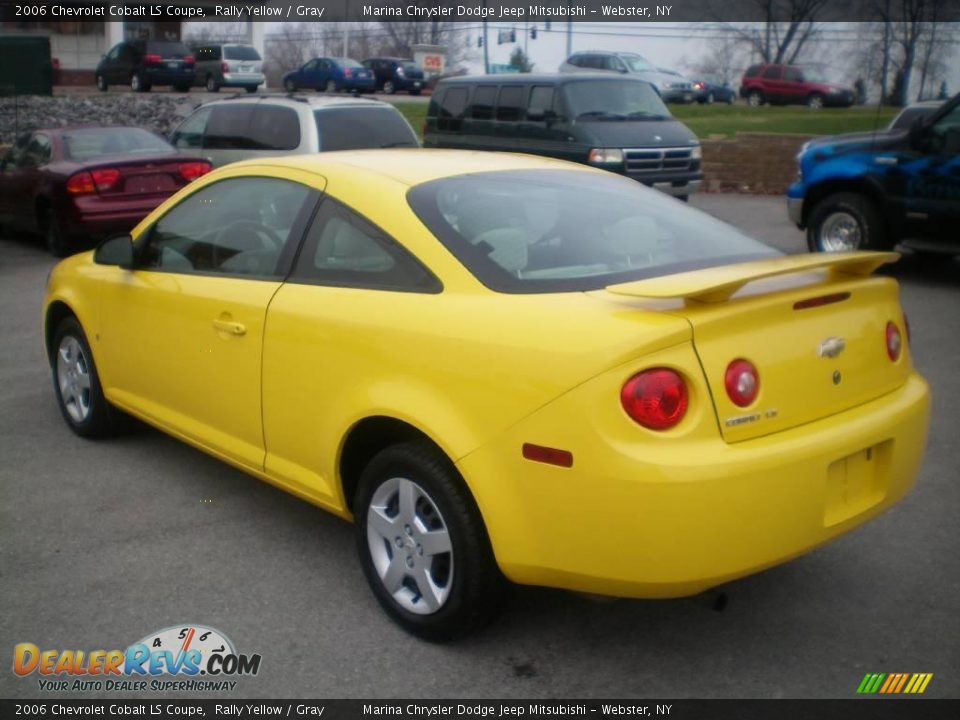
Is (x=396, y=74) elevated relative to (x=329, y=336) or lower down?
elevated

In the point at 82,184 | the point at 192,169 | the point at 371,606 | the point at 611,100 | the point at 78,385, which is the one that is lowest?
the point at 371,606

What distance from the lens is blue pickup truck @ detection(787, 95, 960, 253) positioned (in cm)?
1018

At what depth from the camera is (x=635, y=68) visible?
3578 centimetres

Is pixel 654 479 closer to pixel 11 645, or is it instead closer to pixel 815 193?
pixel 11 645

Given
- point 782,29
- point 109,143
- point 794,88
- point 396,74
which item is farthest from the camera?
point 782,29

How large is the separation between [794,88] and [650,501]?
138ft

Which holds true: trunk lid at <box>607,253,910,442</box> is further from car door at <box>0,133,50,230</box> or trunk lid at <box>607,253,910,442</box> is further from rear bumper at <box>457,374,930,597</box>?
car door at <box>0,133,50,230</box>

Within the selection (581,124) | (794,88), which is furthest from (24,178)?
(794,88)

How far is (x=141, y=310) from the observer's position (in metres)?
5.03

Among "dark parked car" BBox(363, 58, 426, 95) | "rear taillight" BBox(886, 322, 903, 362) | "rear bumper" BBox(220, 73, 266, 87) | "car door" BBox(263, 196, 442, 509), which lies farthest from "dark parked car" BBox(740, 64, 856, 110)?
"car door" BBox(263, 196, 442, 509)

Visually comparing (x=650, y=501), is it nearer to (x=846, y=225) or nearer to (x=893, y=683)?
(x=893, y=683)

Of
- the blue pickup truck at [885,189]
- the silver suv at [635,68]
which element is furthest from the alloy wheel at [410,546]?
the silver suv at [635,68]

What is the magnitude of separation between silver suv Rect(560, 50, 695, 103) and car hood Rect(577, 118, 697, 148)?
17.5 m

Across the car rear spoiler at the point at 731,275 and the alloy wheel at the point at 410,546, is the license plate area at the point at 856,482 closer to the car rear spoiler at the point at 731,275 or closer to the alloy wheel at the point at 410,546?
the car rear spoiler at the point at 731,275
